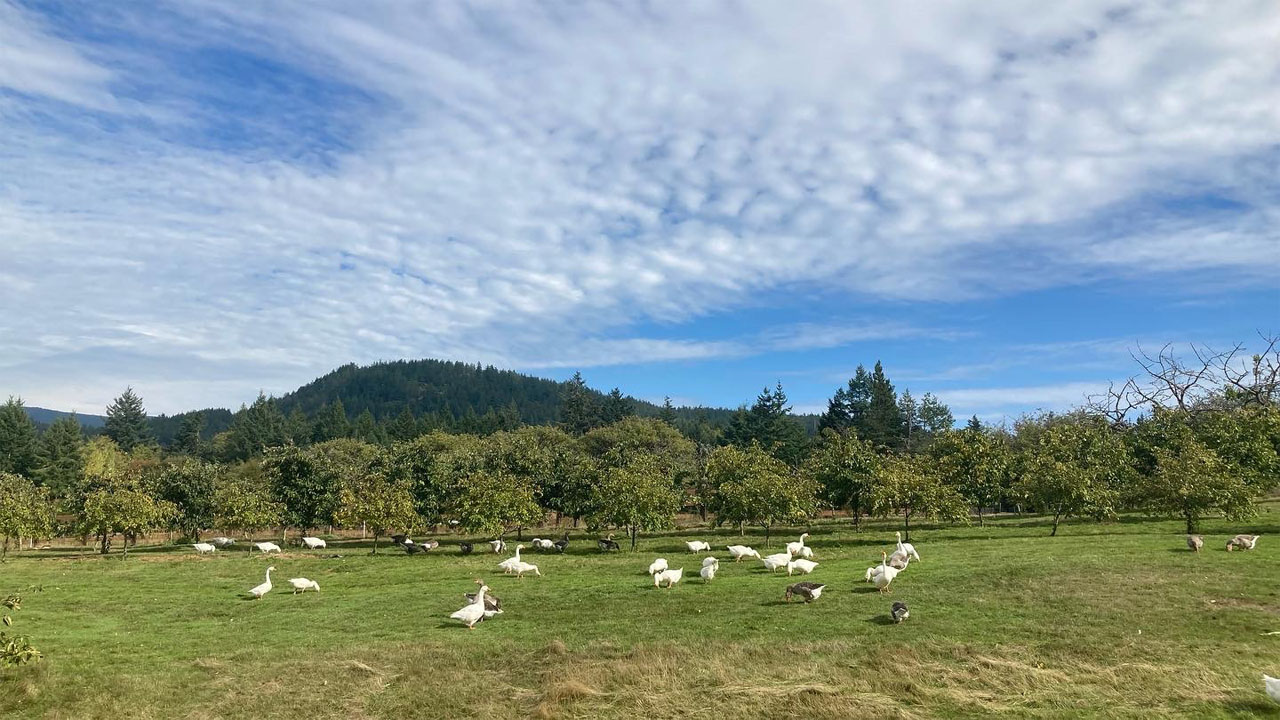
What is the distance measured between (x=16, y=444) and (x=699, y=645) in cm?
13066

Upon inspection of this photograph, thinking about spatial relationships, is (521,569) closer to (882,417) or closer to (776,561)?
(776,561)

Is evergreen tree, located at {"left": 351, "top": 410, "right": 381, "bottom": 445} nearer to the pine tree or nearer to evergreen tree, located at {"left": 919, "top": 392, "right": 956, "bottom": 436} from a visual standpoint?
the pine tree

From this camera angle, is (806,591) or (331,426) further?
(331,426)

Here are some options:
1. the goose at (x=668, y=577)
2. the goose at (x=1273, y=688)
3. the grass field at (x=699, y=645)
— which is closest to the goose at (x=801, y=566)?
the grass field at (x=699, y=645)

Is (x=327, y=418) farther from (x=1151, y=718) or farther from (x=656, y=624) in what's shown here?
(x=1151, y=718)

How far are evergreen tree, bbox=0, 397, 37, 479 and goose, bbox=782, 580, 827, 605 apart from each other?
120m

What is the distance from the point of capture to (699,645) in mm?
17312

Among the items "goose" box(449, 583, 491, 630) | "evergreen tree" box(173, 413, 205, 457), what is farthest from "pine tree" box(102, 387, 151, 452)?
"goose" box(449, 583, 491, 630)

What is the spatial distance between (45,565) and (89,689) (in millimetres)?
32918

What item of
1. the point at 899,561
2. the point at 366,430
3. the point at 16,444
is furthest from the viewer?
the point at 366,430

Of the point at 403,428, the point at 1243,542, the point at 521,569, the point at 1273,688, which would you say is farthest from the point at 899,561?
the point at 403,428

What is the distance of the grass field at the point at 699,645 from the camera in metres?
13.5

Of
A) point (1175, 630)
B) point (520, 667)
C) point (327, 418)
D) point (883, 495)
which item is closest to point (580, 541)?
point (883, 495)

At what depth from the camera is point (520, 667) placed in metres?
16.5
